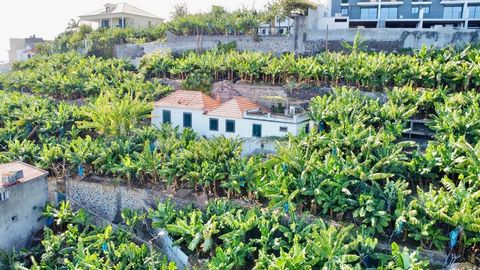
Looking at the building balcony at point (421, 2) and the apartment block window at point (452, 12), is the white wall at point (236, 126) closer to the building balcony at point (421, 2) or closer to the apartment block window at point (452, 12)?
the building balcony at point (421, 2)

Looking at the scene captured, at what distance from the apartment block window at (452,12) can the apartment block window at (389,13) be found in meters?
3.80

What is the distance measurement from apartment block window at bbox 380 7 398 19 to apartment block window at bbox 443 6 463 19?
3.80 m

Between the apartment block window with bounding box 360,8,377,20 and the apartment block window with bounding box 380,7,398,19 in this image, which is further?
the apartment block window with bounding box 360,8,377,20

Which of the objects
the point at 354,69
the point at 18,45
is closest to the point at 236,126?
the point at 354,69

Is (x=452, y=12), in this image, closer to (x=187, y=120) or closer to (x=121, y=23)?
(x=187, y=120)

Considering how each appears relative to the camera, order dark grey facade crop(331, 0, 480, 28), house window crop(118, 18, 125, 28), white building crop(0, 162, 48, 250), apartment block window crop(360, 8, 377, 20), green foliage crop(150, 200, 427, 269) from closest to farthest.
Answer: green foliage crop(150, 200, 427, 269) → white building crop(0, 162, 48, 250) → dark grey facade crop(331, 0, 480, 28) → apartment block window crop(360, 8, 377, 20) → house window crop(118, 18, 125, 28)

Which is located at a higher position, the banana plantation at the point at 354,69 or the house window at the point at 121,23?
the house window at the point at 121,23

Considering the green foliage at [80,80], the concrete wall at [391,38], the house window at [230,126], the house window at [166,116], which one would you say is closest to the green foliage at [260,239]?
the house window at [230,126]

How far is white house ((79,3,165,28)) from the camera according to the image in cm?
4653

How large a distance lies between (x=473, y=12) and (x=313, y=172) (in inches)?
993

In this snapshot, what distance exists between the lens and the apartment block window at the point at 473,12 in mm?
32781

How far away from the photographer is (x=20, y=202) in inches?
712

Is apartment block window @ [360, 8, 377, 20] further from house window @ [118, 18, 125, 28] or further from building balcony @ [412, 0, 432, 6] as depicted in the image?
house window @ [118, 18, 125, 28]

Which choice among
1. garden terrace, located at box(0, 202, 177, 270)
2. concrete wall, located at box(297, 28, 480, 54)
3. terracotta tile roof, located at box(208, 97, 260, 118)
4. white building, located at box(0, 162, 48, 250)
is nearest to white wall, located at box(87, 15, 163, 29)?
concrete wall, located at box(297, 28, 480, 54)
